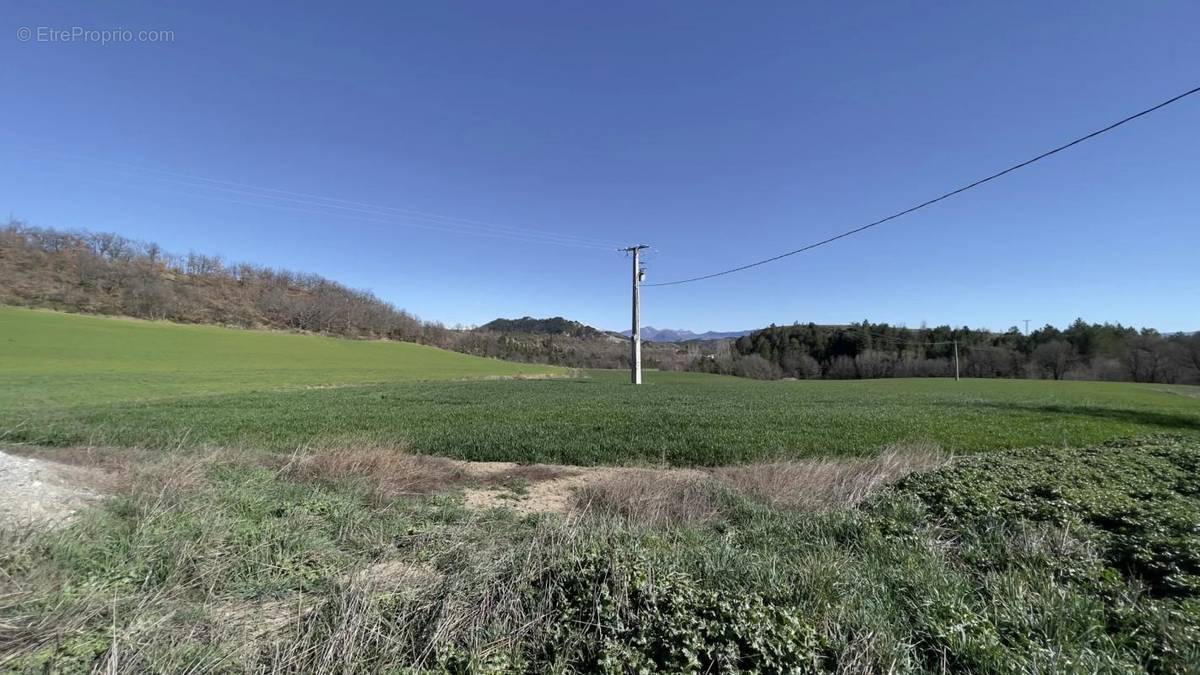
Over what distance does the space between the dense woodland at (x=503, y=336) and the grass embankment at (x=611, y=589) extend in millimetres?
99333

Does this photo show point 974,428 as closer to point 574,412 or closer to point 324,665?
point 574,412

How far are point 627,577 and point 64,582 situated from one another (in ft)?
12.9

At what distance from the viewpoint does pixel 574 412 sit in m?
20.3

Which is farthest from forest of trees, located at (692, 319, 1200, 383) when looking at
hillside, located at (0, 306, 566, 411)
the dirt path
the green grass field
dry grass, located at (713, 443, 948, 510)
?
the dirt path

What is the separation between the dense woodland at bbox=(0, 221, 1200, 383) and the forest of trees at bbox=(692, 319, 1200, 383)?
0.21 m

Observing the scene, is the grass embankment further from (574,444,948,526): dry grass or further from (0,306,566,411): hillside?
(0,306,566,411): hillside

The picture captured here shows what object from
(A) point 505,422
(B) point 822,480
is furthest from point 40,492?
(A) point 505,422

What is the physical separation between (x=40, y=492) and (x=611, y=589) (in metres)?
7.32

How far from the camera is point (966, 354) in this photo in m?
93.5

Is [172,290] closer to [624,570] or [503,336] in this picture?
[503,336]

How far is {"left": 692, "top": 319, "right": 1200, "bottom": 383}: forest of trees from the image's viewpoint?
76.8m

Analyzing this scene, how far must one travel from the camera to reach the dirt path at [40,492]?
15.9 ft

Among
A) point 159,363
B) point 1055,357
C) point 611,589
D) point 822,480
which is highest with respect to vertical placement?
point 1055,357

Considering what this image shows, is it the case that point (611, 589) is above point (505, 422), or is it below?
above
